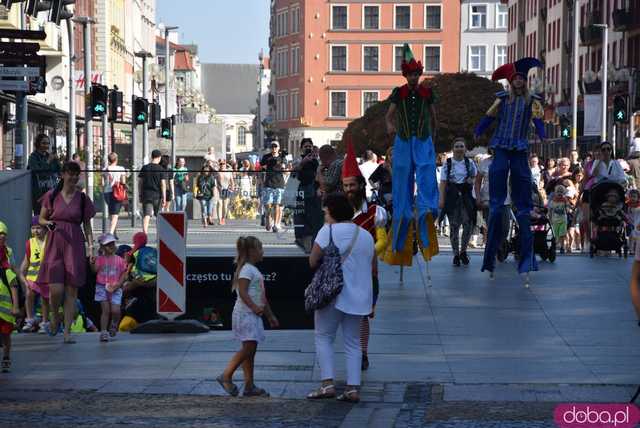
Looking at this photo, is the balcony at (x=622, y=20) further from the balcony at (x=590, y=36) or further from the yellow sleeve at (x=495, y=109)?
the yellow sleeve at (x=495, y=109)

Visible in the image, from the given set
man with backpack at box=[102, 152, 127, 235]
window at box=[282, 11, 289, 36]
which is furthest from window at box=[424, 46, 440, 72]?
man with backpack at box=[102, 152, 127, 235]

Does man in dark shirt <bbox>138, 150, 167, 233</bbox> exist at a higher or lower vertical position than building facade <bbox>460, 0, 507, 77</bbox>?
lower

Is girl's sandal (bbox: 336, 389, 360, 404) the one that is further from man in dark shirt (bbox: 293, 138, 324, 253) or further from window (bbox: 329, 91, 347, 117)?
window (bbox: 329, 91, 347, 117)

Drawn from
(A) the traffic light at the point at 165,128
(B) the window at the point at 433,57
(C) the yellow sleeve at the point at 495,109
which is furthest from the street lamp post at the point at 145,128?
(B) the window at the point at 433,57

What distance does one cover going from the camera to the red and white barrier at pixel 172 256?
16.5 metres

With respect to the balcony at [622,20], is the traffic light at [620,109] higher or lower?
lower

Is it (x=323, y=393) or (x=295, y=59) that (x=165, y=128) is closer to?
(x=323, y=393)

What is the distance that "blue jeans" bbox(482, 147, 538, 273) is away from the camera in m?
17.9

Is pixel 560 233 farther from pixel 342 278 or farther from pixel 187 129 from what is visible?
pixel 187 129

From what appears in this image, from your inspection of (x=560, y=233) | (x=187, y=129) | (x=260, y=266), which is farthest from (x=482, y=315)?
(x=187, y=129)

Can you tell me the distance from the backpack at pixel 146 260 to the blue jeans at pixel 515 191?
169 inches

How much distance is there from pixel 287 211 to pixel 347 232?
26.6 feet

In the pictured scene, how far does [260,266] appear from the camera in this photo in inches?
760

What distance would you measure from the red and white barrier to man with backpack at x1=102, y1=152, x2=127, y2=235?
16.0ft
